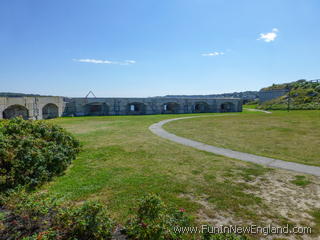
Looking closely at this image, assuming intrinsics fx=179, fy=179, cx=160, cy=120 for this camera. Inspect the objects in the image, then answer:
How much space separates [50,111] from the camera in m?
25.9

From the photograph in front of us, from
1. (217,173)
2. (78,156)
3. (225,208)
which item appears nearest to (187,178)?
(217,173)

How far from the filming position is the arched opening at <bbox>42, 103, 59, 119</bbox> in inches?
986

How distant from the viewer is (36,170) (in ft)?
16.1

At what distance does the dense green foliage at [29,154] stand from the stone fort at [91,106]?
55.6ft

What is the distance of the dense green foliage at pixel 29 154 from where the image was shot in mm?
4605

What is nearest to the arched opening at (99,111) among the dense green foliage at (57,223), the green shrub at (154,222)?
the dense green foliage at (57,223)

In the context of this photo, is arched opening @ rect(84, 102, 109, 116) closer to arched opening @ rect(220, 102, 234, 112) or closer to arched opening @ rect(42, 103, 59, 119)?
arched opening @ rect(42, 103, 59, 119)

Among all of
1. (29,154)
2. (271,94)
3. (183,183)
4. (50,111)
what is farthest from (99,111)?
(271,94)

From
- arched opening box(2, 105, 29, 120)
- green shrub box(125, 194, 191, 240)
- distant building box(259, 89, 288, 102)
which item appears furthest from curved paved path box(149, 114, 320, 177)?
distant building box(259, 89, 288, 102)

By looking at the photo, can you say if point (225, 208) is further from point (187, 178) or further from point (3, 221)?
point (3, 221)

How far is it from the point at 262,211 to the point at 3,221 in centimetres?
496

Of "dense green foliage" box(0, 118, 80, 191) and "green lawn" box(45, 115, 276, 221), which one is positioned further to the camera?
"dense green foliage" box(0, 118, 80, 191)

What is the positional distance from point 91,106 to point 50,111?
8336mm

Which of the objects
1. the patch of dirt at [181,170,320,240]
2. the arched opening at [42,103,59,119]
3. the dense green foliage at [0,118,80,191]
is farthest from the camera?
the arched opening at [42,103,59,119]
